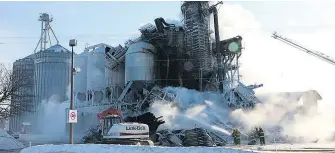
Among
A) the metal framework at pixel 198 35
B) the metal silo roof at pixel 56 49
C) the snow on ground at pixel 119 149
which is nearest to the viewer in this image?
the snow on ground at pixel 119 149

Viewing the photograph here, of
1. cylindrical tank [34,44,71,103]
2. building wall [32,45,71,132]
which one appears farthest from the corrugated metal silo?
building wall [32,45,71,132]

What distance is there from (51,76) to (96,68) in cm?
1944

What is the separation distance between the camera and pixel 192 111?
169ft

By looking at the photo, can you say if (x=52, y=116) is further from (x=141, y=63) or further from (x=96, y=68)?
(x=141, y=63)

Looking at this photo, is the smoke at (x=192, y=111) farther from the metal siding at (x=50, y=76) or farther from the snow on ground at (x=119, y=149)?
the metal siding at (x=50, y=76)

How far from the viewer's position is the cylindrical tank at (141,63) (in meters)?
61.5

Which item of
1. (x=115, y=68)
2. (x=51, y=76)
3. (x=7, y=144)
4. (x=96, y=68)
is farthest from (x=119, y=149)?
(x=51, y=76)

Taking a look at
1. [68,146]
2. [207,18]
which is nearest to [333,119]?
[207,18]

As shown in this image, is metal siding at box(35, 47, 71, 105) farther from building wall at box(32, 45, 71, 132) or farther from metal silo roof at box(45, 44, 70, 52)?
metal silo roof at box(45, 44, 70, 52)

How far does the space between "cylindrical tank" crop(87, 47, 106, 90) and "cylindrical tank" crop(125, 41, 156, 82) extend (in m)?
12.1

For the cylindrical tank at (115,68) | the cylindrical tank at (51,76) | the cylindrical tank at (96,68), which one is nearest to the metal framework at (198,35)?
the cylindrical tank at (115,68)

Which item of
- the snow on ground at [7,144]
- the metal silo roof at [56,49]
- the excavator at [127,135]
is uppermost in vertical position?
the metal silo roof at [56,49]

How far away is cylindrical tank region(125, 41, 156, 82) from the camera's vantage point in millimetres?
61469

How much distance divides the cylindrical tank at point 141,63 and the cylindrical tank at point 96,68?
1214 centimetres
